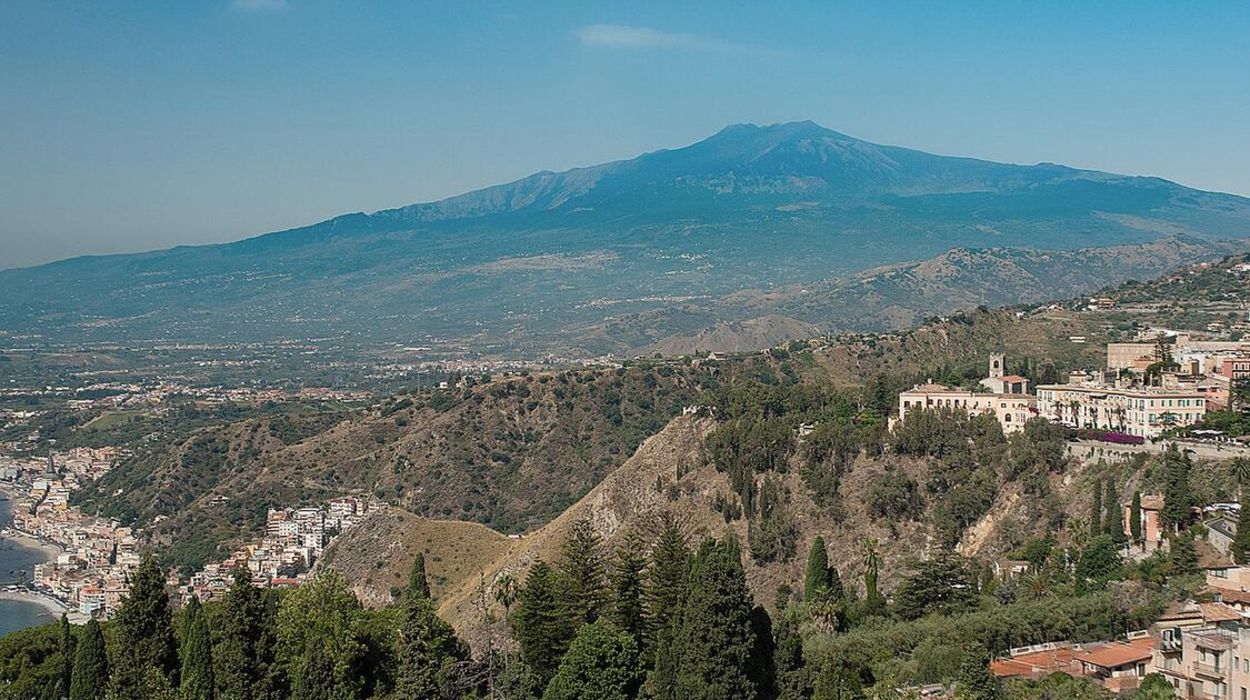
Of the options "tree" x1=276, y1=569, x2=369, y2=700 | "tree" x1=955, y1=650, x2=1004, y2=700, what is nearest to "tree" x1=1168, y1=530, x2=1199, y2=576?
"tree" x1=955, y1=650, x2=1004, y2=700

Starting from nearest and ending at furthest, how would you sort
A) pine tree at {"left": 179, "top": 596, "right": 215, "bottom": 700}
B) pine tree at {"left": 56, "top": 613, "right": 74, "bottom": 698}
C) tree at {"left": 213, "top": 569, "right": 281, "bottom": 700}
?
pine tree at {"left": 179, "top": 596, "right": 215, "bottom": 700}
tree at {"left": 213, "top": 569, "right": 281, "bottom": 700}
pine tree at {"left": 56, "top": 613, "right": 74, "bottom": 698}

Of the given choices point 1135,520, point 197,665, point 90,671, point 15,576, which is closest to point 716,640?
point 197,665

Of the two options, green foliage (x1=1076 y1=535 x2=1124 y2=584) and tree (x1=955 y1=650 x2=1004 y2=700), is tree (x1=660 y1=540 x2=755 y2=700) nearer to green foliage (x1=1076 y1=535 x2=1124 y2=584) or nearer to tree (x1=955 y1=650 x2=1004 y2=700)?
tree (x1=955 y1=650 x2=1004 y2=700)

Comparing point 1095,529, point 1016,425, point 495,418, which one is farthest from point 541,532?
point 495,418

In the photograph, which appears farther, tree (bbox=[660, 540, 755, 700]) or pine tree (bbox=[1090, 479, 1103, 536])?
pine tree (bbox=[1090, 479, 1103, 536])

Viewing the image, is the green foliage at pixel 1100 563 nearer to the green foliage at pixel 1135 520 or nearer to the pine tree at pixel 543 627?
the green foliage at pixel 1135 520

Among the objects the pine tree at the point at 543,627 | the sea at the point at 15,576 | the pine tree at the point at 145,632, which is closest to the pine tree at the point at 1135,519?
the pine tree at the point at 543,627

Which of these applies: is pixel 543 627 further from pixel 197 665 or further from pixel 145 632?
pixel 145 632
